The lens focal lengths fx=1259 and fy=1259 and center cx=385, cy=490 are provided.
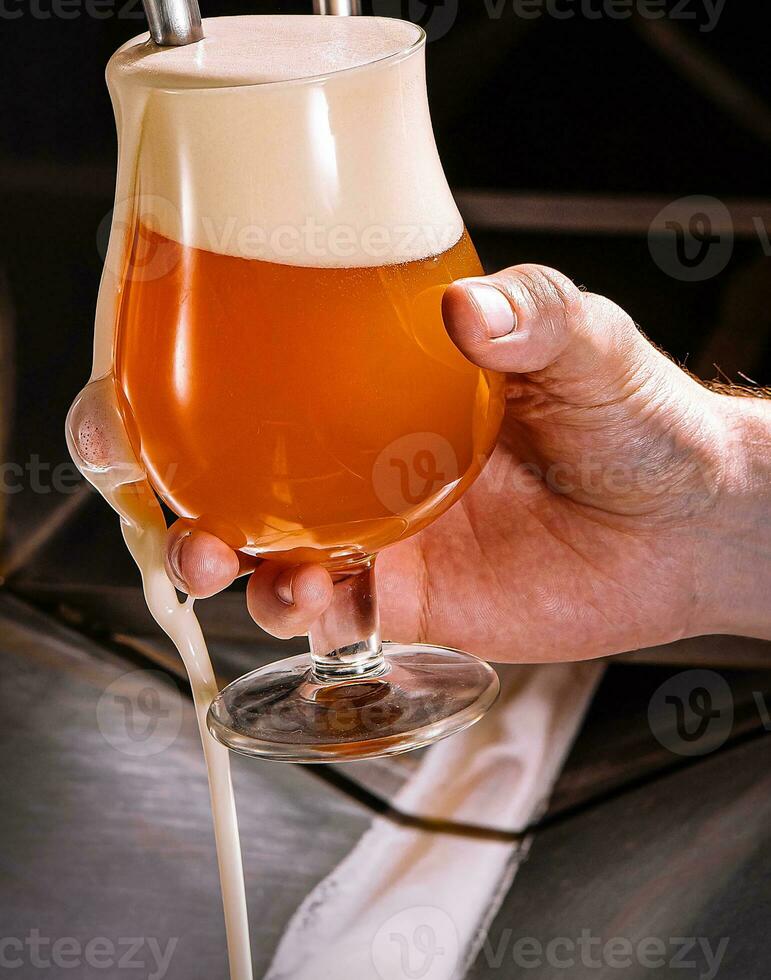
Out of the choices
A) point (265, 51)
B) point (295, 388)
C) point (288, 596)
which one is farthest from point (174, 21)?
point (288, 596)

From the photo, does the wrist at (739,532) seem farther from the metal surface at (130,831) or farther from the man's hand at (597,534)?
the metal surface at (130,831)

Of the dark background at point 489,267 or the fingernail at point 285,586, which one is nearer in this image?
the fingernail at point 285,586

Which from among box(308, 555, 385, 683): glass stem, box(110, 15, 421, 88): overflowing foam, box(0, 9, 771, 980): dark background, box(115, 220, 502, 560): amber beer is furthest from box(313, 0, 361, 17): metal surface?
box(0, 9, 771, 980): dark background

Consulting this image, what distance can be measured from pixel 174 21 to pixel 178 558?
0.25 meters

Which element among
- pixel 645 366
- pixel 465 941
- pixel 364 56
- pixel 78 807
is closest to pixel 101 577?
pixel 78 807

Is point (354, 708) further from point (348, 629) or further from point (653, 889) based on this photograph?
point (653, 889)

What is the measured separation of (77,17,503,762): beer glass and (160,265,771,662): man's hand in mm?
157

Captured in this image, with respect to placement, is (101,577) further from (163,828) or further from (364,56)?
(364,56)

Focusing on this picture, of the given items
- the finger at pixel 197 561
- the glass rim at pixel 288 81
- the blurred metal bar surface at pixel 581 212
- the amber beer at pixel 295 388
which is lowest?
the finger at pixel 197 561

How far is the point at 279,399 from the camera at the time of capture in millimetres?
492

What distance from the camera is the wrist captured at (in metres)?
0.80

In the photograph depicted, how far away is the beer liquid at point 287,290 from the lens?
483 mm

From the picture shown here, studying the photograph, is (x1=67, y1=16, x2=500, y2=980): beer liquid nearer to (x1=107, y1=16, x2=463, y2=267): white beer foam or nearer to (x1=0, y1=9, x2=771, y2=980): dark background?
(x1=107, y1=16, x2=463, y2=267): white beer foam

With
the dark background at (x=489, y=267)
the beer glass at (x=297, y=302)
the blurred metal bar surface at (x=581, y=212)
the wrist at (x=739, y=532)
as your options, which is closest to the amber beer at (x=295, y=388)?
the beer glass at (x=297, y=302)
